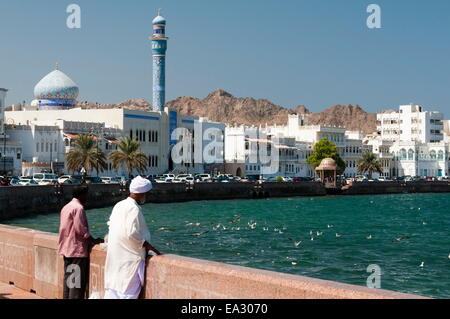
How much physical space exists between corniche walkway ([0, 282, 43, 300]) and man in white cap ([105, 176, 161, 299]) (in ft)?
10.5

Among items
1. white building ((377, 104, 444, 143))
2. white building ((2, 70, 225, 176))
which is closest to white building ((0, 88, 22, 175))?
white building ((2, 70, 225, 176))

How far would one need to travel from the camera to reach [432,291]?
22906 mm

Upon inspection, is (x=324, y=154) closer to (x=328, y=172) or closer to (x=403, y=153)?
(x=328, y=172)

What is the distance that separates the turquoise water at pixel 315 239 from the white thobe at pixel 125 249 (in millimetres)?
15468

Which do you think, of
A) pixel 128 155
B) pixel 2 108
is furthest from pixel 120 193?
pixel 2 108

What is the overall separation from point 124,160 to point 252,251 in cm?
4814

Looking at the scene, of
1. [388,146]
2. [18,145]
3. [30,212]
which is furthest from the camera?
[388,146]

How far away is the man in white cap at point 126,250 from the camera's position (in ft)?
27.9

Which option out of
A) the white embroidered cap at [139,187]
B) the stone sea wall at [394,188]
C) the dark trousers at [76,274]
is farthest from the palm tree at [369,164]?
the white embroidered cap at [139,187]

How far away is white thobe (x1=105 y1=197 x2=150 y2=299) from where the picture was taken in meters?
8.51

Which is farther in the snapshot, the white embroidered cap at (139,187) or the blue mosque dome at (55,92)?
the blue mosque dome at (55,92)

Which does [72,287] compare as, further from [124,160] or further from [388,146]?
[388,146]

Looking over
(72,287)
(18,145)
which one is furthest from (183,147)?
(72,287)

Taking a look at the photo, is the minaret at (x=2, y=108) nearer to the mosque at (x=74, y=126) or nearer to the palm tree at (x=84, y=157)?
the mosque at (x=74, y=126)
